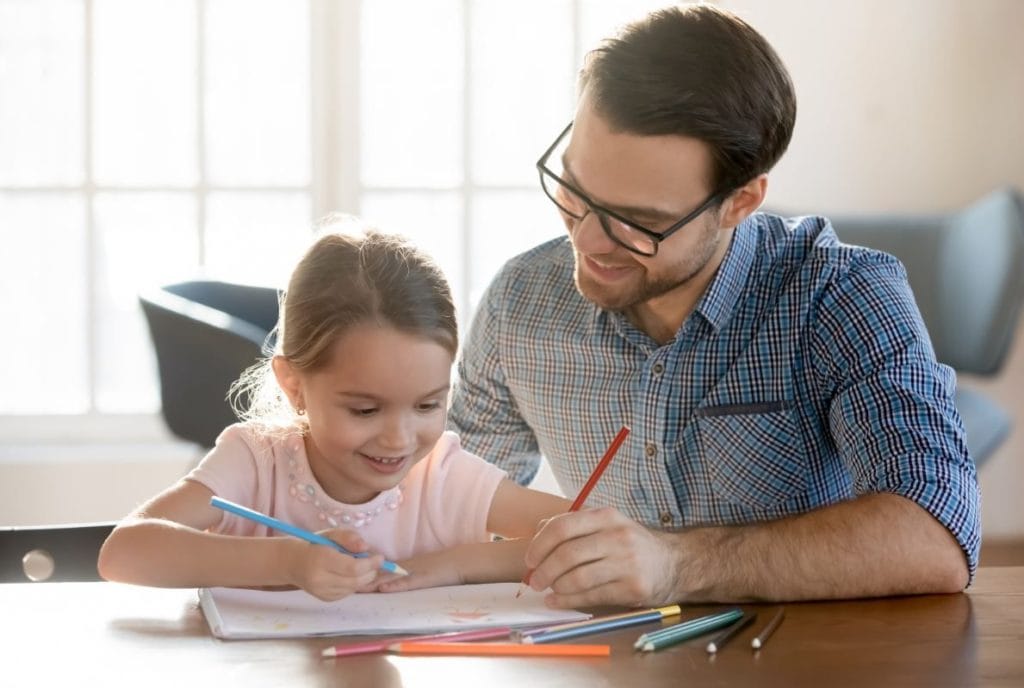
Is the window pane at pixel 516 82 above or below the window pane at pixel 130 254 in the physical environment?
above

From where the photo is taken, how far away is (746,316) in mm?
1859

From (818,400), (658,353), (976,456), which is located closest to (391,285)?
(658,353)

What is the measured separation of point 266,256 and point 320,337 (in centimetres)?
285

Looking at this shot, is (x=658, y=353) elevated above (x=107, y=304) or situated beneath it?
elevated above

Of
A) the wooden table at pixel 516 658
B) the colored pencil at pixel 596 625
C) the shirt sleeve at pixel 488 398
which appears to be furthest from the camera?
the shirt sleeve at pixel 488 398

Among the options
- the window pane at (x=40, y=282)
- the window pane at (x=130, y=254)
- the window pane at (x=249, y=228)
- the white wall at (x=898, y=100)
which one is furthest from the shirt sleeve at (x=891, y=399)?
the window pane at (x=40, y=282)

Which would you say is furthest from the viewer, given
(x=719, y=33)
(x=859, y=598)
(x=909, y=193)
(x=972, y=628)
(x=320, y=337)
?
(x=909, y=193)

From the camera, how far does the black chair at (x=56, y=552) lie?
1.52 meters

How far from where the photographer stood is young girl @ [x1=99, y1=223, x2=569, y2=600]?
1.35m

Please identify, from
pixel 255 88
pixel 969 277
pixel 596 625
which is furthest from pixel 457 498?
pixel 255 88

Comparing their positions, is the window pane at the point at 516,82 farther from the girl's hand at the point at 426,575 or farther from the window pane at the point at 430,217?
the girl's hand at the point at 426,575

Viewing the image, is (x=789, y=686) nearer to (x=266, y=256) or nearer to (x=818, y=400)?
(x=818, y=400)

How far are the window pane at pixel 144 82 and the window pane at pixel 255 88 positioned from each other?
0.07 metres

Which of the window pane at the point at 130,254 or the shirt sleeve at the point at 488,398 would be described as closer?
the shirt sleeve at the point at 488,398
